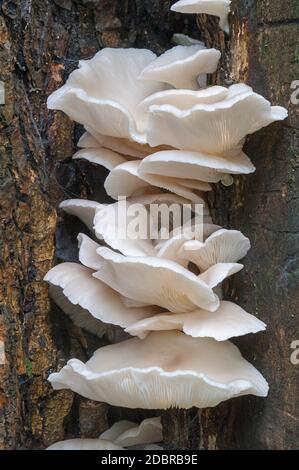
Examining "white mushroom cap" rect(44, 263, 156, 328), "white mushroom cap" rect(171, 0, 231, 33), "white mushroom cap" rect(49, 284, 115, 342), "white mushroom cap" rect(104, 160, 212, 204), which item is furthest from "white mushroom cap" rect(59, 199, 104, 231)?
"white mushroom cap" rect(171, 0, 231, 33)

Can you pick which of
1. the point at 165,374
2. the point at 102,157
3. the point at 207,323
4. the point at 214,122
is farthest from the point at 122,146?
the point at 165,374

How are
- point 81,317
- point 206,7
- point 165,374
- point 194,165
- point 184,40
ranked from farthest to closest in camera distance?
point 184,40, point 81,317, point 206,7, point 194,165, point 165,374

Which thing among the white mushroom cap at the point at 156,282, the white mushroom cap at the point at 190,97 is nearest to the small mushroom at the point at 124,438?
the white mushroom cap at the point at 156,282

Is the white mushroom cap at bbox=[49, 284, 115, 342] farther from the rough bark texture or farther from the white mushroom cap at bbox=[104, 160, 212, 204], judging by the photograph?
the white mushroom cap at bbox=[104, 160, 212, 204]

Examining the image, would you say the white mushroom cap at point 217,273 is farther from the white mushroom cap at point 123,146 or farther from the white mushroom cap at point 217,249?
the white mushroom cap at point 123,146

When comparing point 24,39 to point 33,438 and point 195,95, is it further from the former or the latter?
point 33,438

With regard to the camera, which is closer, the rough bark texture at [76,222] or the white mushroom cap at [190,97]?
the white mushroom cap at [190,97]

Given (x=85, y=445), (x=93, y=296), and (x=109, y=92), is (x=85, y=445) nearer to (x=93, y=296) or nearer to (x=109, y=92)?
(x=93, y=296)

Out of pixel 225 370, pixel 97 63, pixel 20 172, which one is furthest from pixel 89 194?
pixel 225 370
